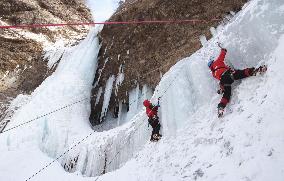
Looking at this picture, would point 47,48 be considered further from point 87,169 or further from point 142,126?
point 142,126

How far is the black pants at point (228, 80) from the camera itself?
6.34 metres

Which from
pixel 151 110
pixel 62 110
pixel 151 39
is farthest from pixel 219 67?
pixel 62 110

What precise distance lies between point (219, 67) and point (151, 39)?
6453 mm

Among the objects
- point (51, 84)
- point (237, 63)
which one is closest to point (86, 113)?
point (51, 84)

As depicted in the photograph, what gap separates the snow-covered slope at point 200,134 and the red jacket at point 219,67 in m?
0.32

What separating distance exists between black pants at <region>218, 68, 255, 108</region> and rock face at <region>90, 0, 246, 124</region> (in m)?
5.08

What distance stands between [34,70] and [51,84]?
383cm

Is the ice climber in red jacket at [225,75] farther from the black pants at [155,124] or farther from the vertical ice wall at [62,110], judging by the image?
the vertical ice wall at [62,110]

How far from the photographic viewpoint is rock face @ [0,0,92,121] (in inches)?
669

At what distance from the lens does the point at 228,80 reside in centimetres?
645

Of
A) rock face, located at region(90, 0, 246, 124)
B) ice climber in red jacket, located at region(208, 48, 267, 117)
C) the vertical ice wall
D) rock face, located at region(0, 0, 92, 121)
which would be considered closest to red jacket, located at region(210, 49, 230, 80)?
ice climber in red jacket, located at region(208, 48, 267, 117)

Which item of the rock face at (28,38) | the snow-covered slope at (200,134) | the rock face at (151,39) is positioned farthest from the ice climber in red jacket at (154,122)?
the rock face at (28,38)

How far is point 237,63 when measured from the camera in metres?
6.95

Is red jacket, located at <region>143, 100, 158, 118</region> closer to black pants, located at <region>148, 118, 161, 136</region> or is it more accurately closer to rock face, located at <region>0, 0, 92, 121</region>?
black pants, located at <region>148, 118, 161, 136</region>
